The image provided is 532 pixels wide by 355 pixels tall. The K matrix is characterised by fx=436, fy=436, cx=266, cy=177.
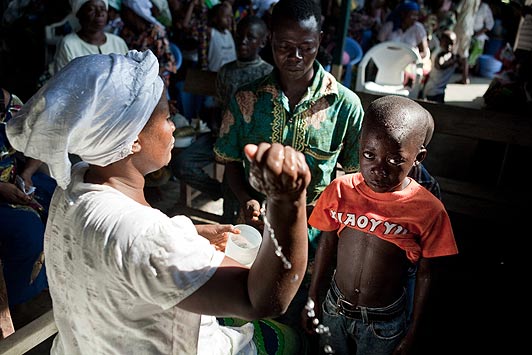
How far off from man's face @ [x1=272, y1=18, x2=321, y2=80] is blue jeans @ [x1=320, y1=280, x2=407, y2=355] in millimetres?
1201

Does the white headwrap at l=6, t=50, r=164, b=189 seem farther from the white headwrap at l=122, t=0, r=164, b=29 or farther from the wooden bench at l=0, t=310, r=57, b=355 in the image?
the white headwrap at l=122, t=0, r=164, b=29

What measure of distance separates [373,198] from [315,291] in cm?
56

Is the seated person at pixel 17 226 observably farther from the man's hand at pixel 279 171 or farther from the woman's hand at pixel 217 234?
the man's hand at pixel 279 171

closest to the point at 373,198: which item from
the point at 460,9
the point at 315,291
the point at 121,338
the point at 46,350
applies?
the point at 315,291

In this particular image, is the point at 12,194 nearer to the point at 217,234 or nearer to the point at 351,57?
the point at 217,234

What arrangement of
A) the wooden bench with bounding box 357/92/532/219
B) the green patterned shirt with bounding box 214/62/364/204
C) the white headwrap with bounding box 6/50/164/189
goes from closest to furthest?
the white headwrap with bounding box 6/50/164/189 < the green patterned shirt with bounding box 214/62/364/204 < the wooden bench with bounding box 357/92/532/219

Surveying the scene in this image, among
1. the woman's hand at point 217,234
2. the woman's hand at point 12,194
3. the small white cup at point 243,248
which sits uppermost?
the woman's hand at point 217,234

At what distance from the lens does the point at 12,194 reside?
2.80 metres

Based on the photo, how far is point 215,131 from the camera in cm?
423

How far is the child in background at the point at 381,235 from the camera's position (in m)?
1.76

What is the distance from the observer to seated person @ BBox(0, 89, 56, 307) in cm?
277

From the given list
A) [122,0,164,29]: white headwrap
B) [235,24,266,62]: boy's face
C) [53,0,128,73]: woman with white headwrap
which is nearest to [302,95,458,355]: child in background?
[235,24,266,62]: boy's face

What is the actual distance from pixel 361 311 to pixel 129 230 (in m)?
1.24

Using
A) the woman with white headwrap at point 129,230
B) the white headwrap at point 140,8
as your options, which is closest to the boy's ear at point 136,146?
the woman with white headwrap at point 129,230
